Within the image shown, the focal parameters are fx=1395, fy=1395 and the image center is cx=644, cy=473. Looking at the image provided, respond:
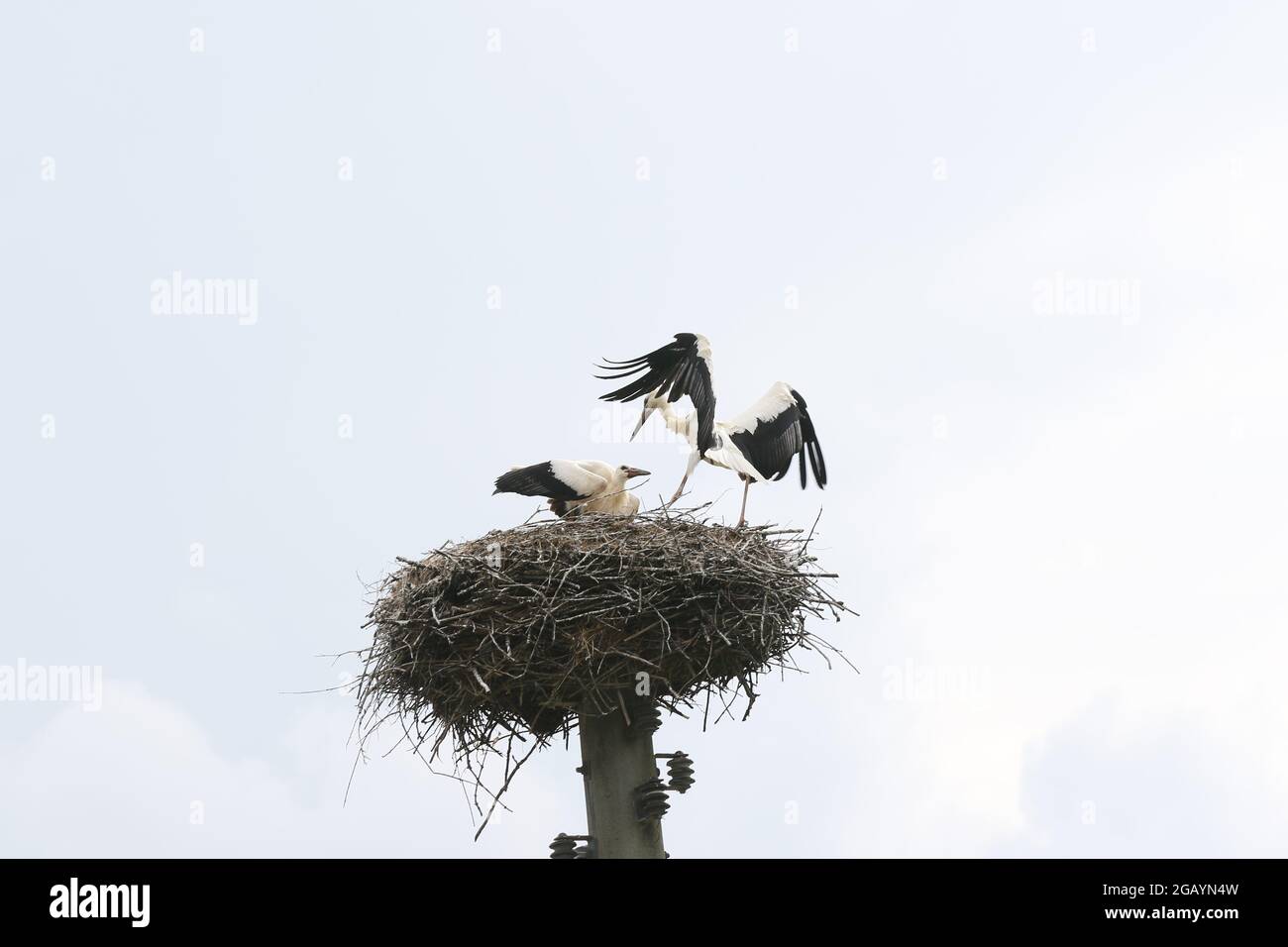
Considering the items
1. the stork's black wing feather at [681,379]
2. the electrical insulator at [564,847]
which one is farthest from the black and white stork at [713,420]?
the electrical insulator at [564,847]

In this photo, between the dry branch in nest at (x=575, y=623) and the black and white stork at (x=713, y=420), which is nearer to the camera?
the dry branch in nest at (x=575, y=623)

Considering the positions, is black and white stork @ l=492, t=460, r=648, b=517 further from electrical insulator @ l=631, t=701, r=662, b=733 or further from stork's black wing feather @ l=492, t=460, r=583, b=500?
electrical insulator @ l=631, t=701, r=662, b=733

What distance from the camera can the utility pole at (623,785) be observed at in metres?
8.41

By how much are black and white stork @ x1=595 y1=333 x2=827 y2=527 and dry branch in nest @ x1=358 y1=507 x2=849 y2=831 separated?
860 mm

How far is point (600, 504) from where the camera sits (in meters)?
9.88

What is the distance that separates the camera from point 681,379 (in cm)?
965

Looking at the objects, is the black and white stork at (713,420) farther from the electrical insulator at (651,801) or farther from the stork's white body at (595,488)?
the electrical insulator at (651,801)

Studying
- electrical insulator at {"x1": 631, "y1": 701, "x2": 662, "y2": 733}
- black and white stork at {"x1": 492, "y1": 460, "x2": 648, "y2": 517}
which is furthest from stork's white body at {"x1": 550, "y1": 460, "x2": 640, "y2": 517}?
electrical insulator at {"x1": 631, "y1": 701, "x2": 662, "y2": 733}

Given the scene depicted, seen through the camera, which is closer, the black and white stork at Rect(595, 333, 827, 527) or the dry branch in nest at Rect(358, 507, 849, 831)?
the dry branch in nest at Rect(358, 507, 849, 831)

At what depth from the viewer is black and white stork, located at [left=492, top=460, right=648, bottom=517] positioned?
988 centimetres

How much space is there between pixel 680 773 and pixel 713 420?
2502 mm

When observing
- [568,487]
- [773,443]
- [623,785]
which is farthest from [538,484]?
[623,785]
